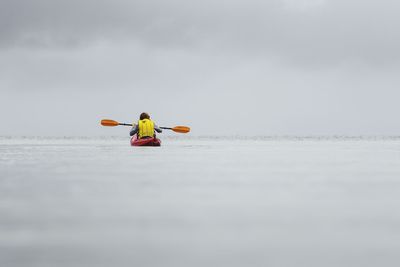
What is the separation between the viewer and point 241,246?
4.13 metres

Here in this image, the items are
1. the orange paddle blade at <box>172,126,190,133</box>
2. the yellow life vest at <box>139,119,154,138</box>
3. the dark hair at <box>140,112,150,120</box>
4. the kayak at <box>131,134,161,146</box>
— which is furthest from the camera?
the orange paddle blade at <box>172,126,190,133</box>

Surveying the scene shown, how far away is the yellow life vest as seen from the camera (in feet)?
77.8

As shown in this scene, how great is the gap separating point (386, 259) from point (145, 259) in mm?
1482

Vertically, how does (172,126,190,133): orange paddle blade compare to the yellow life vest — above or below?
above

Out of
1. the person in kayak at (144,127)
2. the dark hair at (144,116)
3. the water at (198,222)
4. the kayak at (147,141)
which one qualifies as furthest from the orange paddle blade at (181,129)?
the water at (198,222)

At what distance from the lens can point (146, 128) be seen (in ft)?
78.5

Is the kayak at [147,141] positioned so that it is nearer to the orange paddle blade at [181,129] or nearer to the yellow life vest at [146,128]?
the yellow life vest at [146,128]

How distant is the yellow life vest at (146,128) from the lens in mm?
23703

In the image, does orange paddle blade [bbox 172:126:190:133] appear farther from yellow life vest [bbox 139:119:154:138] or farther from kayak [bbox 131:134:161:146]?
yellow life vest [bbox 139:119:154:138]

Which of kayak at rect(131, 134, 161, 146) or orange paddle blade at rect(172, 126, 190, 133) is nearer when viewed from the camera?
kayak at rect(131, 134, 161, 146)

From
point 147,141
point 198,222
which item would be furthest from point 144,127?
point 198,222

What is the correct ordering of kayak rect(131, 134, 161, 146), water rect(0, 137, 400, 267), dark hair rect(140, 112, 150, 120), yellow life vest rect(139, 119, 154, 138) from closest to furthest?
water rect(0, 137, 400, 267), yellow life vest rect(139, 119, 154, 138), dark hair rect(140, 112, 150, 120), kayak rect(131, 134, 161, 146)

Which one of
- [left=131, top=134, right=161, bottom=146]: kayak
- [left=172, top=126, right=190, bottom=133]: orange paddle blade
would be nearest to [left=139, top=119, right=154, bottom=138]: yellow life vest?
[left=131, top=134, right=161, bottom=146]: kayak

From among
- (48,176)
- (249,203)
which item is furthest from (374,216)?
(48,176)
